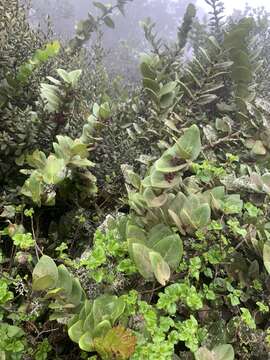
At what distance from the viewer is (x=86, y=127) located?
1.93 metres

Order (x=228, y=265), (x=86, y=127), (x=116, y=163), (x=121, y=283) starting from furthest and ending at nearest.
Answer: (x=116, y=163)
(x=86, y=127)
(x=228, y=265)
(x=121, y=283)

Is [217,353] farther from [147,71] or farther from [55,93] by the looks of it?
[147,71]

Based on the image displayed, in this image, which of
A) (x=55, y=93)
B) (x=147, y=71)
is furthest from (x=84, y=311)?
(x=147, y=71)

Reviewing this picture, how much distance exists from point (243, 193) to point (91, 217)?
31.2 inches

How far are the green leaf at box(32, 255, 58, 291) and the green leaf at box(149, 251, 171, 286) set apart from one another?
0.92 ft

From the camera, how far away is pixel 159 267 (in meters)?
1.13

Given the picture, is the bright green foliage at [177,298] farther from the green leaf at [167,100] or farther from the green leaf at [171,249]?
the green leaf at [167,100]

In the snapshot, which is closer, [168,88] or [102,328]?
[102,328]

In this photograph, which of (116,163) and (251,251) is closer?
(251,251)

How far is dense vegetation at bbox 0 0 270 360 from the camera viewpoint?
3.78 ft

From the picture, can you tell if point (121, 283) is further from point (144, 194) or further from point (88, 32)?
point (88, 32)

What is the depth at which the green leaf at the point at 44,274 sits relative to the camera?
3.60 feet

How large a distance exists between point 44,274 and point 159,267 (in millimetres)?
329

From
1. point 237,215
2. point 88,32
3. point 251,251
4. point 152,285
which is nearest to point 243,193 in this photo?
point 237,215
